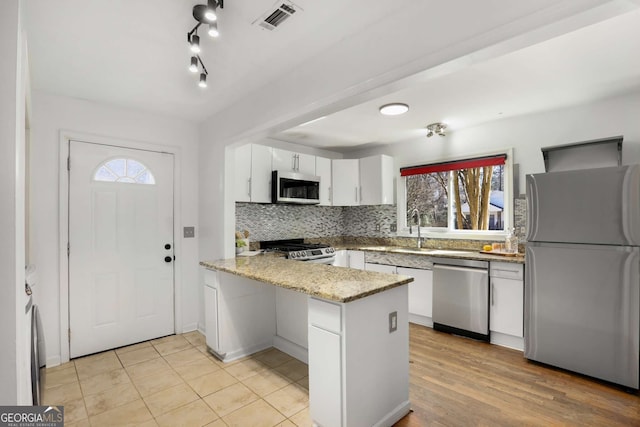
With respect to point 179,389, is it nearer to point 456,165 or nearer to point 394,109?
point 394,109

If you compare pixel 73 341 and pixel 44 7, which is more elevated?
pixel 44 7

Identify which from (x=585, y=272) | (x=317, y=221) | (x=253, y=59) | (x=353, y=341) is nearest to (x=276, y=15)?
(x=253, y=59)

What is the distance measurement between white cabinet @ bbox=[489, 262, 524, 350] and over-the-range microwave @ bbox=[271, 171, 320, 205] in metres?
2.29

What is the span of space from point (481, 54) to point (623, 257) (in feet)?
6.59

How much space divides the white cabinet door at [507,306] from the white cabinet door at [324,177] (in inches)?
93.2

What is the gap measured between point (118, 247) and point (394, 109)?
3.06m

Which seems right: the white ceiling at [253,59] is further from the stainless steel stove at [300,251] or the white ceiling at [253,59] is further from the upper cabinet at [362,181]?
the stainless steel stove at [300,251]

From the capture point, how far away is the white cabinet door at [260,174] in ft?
12.1

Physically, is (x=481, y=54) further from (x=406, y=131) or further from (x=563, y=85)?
(x=406, y=131)

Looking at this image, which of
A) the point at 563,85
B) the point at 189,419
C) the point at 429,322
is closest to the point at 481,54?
the point at 563,85

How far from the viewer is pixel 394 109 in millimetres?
3064

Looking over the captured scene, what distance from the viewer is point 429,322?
11.8 ft

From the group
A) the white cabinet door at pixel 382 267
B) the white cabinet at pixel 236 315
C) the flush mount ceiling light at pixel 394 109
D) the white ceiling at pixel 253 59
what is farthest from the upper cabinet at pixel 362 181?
the white cabinet at pixel 236 315

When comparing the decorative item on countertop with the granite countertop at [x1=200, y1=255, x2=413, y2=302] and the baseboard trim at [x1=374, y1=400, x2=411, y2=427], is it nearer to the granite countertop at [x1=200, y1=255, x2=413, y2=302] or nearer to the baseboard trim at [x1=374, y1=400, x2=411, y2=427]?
the granite countertop at [x1=200, y1=255, x2=413, y2=302]
